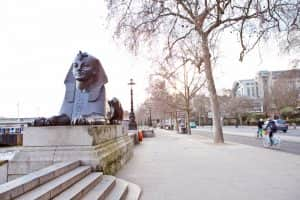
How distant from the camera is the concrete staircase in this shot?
391 centimetres

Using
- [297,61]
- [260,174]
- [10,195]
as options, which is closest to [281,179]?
[260,174]

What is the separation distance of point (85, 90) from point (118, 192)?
488cm

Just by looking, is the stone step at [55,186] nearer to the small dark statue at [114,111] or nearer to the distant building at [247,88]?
the small dark statue at [114,111]

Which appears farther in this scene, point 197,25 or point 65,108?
point 197,25

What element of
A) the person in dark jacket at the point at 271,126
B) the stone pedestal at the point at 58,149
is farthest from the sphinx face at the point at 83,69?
the person in dark jacket at the point at 271,126

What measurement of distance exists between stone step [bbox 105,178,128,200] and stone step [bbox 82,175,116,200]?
0.08m

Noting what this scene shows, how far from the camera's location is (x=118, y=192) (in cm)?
574

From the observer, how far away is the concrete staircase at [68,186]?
12.8ft

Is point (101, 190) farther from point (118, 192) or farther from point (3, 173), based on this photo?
point (3, 173)

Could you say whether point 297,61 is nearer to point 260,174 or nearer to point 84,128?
point 260,174

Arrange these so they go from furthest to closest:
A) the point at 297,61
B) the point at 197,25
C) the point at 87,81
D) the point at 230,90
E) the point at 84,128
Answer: the point at 230,90 < the point at 297,61 < the point at 197,25 < the point at 87,81 < the point at 84,128

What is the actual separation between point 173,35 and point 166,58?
6.15ft

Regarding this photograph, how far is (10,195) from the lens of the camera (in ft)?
11.9

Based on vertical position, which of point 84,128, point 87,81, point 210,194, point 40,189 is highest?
point 87,81
